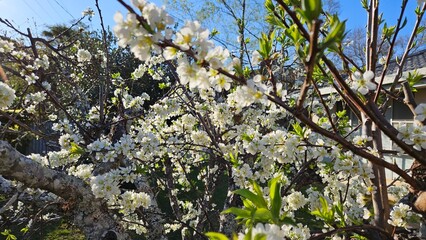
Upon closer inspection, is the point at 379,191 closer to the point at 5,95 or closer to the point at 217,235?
the point at 217,235

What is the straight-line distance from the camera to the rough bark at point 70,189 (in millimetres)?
1711

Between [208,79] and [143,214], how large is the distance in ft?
7.66

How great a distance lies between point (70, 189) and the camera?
6.61ft

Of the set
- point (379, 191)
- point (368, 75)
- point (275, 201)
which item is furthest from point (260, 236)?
point (379, 191)

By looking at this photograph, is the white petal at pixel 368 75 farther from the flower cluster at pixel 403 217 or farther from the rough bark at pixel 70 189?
the rough bark at pixel 70 189

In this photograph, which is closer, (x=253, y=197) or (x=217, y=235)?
(x=217, y=235)

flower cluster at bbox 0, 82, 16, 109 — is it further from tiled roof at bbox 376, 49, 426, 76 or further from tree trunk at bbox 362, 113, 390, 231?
tiled roof at bbox 376, 49, 426, 76

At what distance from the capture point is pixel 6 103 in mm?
1967

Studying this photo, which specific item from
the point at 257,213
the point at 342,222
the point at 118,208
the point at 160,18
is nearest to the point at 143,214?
the point at 118,208

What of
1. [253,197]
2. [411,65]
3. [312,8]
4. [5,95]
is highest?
[411,65]

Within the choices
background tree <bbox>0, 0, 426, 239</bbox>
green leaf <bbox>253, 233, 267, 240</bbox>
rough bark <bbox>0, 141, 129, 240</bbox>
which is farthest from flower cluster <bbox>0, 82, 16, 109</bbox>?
green leaf <bbox>253, 233, 267, 240</bbox>

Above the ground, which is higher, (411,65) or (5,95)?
(411,65)

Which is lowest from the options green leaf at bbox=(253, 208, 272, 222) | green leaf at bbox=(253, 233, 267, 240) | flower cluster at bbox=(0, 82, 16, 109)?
green leaf at bbox=(253, 233, 267, 240)

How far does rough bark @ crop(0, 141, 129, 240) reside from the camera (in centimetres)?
171
